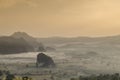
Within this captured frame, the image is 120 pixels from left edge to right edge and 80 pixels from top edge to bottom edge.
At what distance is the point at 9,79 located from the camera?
18050 centimetres

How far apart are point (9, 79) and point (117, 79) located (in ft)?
156

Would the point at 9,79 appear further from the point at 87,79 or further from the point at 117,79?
the point at 117,79

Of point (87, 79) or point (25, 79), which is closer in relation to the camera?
point (25, 79)

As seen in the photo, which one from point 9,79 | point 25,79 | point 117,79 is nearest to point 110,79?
point 117,79

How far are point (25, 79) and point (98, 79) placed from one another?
8522cm

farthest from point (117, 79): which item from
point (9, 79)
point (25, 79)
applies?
→ point (25, 79)

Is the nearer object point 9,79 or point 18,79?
point 18,79

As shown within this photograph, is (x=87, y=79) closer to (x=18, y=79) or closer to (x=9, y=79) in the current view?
(x=9, y=79)

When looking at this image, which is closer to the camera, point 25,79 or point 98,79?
point 25,79

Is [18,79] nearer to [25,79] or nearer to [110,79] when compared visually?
[25,79]

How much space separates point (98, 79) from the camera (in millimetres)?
180125

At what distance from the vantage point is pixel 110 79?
7013 inches

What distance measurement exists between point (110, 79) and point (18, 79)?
85454 millimetres

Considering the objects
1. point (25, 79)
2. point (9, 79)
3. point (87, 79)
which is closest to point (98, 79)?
point (87, 79)
